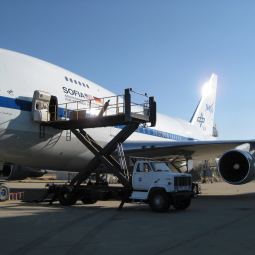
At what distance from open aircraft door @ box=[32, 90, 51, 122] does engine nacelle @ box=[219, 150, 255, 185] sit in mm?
7548

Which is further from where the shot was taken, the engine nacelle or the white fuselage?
the engine nacelle

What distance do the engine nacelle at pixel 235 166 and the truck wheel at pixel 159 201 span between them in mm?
4067

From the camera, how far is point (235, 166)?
41.1 feet

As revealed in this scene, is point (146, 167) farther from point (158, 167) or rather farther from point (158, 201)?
point (158, 201)

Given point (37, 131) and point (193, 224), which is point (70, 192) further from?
point (193, 224)

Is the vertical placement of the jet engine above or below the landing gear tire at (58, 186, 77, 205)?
above

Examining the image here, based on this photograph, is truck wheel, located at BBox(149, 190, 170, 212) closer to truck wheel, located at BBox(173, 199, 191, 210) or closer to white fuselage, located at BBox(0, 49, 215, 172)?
truck wheel, located at BBox(173, 199, 191, 210)

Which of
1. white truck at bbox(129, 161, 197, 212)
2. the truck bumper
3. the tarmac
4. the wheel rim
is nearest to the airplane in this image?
white truck at bbox(129, 161, 197, 212)

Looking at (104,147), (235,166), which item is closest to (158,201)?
(104,147)

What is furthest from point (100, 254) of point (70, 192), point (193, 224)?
point (70, 192)

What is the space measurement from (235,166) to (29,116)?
8709 millimetres

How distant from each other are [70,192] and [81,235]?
5.23 meters

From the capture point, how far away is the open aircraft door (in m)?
11.3

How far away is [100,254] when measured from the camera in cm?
459
